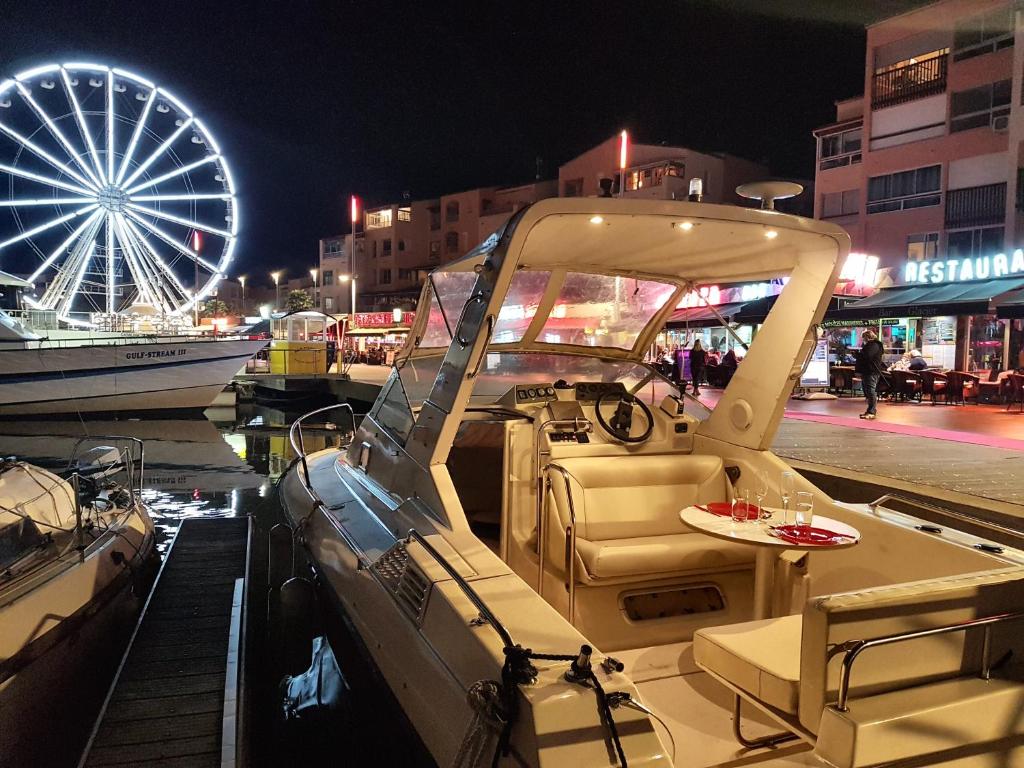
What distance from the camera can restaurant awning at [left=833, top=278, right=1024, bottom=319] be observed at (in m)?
13.4

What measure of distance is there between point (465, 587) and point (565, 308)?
284cm

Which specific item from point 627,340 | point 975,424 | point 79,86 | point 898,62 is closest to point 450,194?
point 79,86

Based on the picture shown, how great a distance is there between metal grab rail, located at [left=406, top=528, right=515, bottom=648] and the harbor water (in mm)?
627

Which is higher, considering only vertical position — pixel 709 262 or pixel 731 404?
pixel 709 262

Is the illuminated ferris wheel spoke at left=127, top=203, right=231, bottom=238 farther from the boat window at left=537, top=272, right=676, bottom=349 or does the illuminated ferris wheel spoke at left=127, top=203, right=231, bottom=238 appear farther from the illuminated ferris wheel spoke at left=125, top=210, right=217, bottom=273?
the boat window at left=537, top=272, right=676, bottom=349

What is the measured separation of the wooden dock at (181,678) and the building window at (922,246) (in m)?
19.8

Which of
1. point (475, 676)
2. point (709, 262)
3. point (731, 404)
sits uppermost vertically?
point (709, 262)

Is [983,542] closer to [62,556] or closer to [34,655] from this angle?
[34,655]

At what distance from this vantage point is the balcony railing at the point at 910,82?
1917cm

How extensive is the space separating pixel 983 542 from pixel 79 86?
1060 inches

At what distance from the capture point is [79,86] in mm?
22062

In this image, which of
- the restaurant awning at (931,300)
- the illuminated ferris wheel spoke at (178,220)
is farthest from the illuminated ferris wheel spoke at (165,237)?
the restaurant awning at (931,300)

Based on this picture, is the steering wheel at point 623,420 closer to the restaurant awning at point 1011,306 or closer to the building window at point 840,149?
the restaurant awning at point 1011,306

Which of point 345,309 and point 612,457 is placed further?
point 345,309
